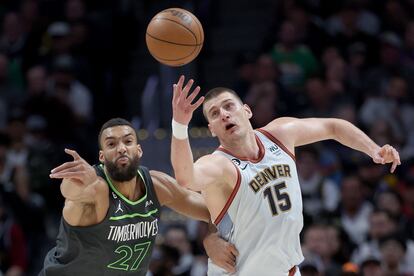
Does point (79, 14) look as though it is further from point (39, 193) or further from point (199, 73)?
point (39, 193)

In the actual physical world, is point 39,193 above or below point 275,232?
below

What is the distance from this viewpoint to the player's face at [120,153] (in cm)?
730

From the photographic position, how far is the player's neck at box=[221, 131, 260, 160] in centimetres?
741

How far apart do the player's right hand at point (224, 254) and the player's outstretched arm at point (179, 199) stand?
44 cm

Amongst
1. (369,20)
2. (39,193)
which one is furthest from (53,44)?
(369,20)

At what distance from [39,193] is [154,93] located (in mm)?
2125

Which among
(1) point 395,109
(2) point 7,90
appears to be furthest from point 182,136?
(2) point 7,90

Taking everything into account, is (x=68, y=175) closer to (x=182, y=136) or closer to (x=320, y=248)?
(x=182, y=136)

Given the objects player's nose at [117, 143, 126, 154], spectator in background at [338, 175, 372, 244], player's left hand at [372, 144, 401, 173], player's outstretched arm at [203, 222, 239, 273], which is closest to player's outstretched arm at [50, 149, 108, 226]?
player's nose at [117, 143, 126, 154]

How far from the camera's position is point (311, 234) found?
10.3 metres

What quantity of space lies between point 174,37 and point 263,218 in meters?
1.61

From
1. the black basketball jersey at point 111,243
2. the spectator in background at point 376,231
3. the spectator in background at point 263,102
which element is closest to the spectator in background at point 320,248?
the spectator in background at point 376,231

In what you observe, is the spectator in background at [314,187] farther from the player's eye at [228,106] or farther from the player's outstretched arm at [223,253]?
the player's eye at [228,106]

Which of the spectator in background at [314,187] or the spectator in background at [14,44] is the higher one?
the spectator in background at [14,44]
